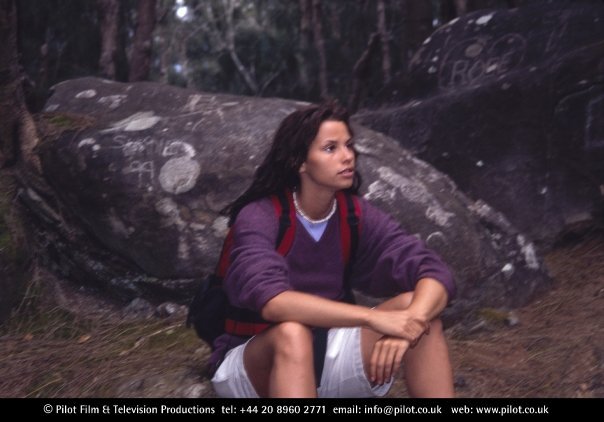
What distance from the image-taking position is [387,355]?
344cm

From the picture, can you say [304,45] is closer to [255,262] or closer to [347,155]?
[347,155]

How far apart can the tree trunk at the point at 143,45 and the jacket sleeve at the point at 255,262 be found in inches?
328

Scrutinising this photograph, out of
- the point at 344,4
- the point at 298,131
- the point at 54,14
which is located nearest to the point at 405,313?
the point at 298,131

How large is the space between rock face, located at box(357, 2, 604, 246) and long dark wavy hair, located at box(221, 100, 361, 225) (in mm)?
3529

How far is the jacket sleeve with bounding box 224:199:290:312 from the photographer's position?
3.50m

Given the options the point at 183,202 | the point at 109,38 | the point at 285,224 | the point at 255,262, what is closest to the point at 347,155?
the point at 285,224

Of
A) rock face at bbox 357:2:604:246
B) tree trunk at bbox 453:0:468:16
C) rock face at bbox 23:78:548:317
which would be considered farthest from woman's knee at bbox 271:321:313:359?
tree trunk at bbox 453:0:468:16

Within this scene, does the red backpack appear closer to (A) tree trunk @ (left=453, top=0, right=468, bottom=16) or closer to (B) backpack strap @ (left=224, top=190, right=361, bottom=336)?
(B) backpack strap @ (left=224, top=190, right=361, bottom=336)

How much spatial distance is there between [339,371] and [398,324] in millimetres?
406

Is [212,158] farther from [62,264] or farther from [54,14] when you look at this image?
[54,14]

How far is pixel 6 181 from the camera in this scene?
20.7 ft

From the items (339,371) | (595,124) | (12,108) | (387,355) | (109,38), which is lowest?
(339,371)

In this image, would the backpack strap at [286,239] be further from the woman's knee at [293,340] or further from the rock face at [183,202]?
the rock face at [183,202]

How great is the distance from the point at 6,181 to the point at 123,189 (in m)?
1.08
